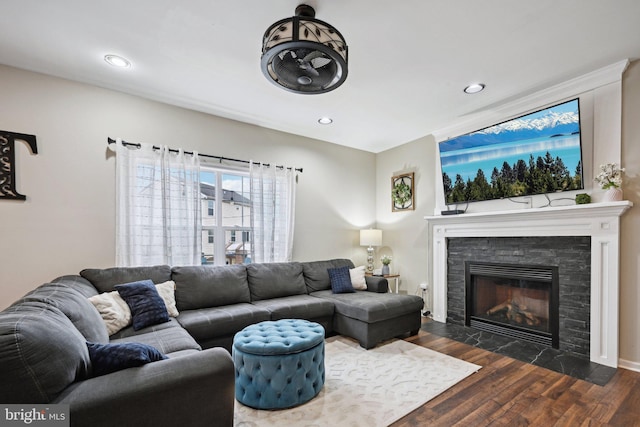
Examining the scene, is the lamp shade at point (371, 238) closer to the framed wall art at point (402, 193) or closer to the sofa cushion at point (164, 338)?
the framed wall art at point (402, 193)

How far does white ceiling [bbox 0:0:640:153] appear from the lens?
2.02 metres

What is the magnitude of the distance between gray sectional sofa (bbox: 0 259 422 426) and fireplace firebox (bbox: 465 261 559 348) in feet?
3.12

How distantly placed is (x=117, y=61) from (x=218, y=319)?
8.29ft

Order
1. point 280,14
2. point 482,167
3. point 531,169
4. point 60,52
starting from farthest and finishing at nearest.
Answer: point 482,167 < point 531,169 < point 60,52 < point 280,14

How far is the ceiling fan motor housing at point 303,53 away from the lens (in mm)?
1748

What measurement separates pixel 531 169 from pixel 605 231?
2.87 feet

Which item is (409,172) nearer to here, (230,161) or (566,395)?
(230,161)

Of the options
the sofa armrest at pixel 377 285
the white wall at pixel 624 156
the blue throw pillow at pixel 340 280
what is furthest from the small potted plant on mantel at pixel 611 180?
the blue throw pillow at pixel 340 280

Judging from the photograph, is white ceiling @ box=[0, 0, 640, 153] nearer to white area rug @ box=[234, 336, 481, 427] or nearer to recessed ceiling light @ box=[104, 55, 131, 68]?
recessed ceiling light @ box=[104, 55, 131, 68]


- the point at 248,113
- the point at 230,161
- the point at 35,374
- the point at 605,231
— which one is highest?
the point at 248,113

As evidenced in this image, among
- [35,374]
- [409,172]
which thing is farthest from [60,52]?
[409,172]

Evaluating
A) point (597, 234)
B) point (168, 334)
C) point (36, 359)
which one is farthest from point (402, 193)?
point (36, 359)

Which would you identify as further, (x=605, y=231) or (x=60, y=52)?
(x=605, y=231)

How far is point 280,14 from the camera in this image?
82.0 inches
